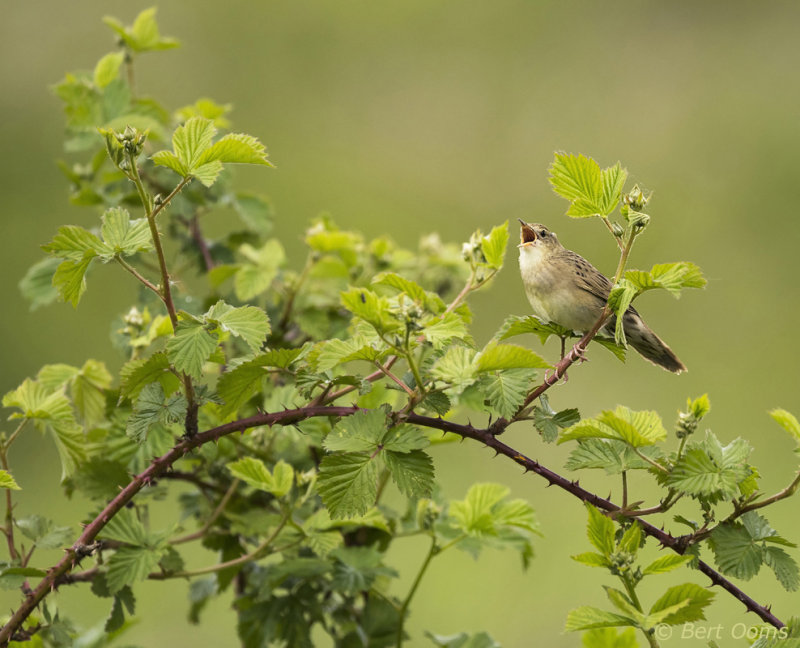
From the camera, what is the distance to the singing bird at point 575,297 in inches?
53.2

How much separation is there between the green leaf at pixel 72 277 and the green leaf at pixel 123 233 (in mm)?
34

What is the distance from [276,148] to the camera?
571 centimetres

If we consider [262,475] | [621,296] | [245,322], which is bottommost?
[262,475]

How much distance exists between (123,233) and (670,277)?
59 centimetres

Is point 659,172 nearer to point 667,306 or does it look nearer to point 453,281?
point 667,306

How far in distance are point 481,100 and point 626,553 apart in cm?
551

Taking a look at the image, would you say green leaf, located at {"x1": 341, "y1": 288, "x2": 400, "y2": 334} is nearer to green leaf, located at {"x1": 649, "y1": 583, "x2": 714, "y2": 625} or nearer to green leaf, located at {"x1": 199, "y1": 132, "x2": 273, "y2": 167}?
green leaf, located at {"x1": 199, "y1": 132, "x2": 273, "y2": 167}

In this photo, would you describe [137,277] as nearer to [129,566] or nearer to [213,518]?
[129,566]

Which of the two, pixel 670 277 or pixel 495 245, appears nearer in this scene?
pixel 670 277

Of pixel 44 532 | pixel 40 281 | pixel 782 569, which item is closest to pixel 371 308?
pixel 782 569

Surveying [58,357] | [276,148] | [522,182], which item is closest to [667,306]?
[522,182]

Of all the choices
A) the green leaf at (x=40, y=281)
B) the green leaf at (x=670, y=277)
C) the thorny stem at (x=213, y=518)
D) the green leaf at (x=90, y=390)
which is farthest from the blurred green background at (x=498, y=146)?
the green leaf at (x=670, y=277)

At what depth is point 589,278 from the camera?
1437 mm

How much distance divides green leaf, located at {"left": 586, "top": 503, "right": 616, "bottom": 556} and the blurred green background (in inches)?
118
